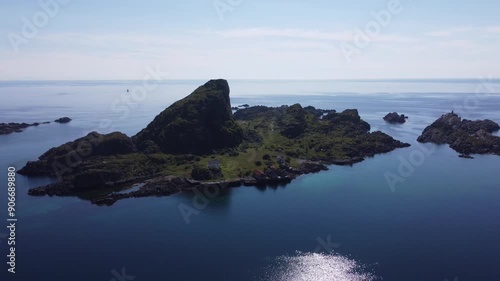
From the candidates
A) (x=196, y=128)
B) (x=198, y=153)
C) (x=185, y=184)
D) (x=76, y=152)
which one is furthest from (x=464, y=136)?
(x=76, y=152)

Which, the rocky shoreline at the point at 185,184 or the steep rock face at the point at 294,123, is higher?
the steep rock face at the point at 294,123

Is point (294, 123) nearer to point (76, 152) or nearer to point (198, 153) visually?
point (198, 153)

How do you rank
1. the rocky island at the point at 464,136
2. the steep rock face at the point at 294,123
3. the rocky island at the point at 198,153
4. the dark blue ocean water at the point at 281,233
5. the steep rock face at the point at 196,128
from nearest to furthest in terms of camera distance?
the dark blue ocean water at the point at 281,233, the rocky island at the point at 198,153, the steep rock face at the point at 196,128, the rocky island at the point at 464,136, the steep rock face at the point at 294,123

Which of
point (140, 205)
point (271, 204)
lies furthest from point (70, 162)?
point (271, 204)

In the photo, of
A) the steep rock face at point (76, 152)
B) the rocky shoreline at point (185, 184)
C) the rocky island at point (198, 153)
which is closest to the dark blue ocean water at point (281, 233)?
the rocky shoreline at point (185, 184)

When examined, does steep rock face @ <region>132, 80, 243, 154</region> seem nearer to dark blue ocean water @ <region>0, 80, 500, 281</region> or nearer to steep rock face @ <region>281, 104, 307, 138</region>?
steep rock face @ <region>281, 104, 307, 138</region>

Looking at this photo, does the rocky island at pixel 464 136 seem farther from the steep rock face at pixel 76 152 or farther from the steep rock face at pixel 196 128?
the steep rock face at pixel 76 152
